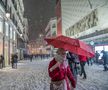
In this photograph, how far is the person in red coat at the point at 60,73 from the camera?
7105 millimetres

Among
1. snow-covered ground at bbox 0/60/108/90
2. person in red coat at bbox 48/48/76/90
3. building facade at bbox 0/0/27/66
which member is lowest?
snow-covered ground at bbox 0/60/108/90

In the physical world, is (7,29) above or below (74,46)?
above

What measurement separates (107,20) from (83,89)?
32920 millimetres

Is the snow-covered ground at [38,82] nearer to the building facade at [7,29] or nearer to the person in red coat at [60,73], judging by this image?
the person in red coat at [60,73]

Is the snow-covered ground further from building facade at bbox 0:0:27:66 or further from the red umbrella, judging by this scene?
building facade at bbox 0:0:27:66

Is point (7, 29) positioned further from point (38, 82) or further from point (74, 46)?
point (74, 46)

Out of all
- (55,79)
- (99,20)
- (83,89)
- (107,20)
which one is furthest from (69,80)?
(99,20)

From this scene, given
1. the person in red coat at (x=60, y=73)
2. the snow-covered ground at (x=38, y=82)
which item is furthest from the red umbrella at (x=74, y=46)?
the snow-covered ground at (x=38, y=82)

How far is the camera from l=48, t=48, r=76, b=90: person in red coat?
7.11 meters

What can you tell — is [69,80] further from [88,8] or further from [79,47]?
[88,8]

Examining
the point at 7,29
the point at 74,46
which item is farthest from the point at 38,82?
the point at 7,29

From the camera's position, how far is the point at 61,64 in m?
7.13

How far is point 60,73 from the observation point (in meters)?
7.11

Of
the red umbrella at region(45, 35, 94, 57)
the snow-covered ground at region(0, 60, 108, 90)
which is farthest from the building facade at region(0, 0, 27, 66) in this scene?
the red umbrella at region(45, 35, 94, 57)
